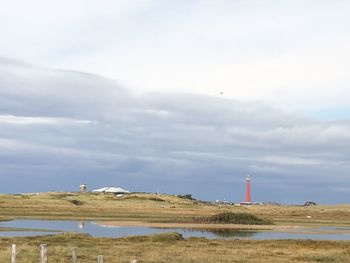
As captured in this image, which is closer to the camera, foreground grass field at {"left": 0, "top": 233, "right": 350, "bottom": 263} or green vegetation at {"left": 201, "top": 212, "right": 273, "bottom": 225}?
foreground grass field at {"left": 0, "top": 233, "right": 350, "bottom": 263}

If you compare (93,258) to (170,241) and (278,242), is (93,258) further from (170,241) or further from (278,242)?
(278,242)

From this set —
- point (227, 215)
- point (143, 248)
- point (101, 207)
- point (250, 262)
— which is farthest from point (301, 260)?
point (101, 207)

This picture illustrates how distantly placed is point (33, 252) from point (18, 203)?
104685 mm

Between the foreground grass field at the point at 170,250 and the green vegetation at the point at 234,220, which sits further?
the green vegetation at the point at 234,220

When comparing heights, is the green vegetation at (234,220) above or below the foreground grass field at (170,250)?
above

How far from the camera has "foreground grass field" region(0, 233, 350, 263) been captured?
42406 mm

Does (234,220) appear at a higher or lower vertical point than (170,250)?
higher

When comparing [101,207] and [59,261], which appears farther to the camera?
[101,207]

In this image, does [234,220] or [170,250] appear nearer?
[170,250]

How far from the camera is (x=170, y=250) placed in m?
48.9

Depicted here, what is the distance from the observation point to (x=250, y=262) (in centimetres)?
4197

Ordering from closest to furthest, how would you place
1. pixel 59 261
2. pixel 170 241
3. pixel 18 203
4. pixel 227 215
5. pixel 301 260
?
pixel 59 261 → pixel 301 260 → pixel 170 241 → pixel 227 215 → pixel 18 203

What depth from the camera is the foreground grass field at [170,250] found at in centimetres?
4241

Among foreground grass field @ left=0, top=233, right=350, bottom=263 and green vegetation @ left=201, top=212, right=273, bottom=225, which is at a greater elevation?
green vegetation @ left=201, top=212, right=273, bottom=225
